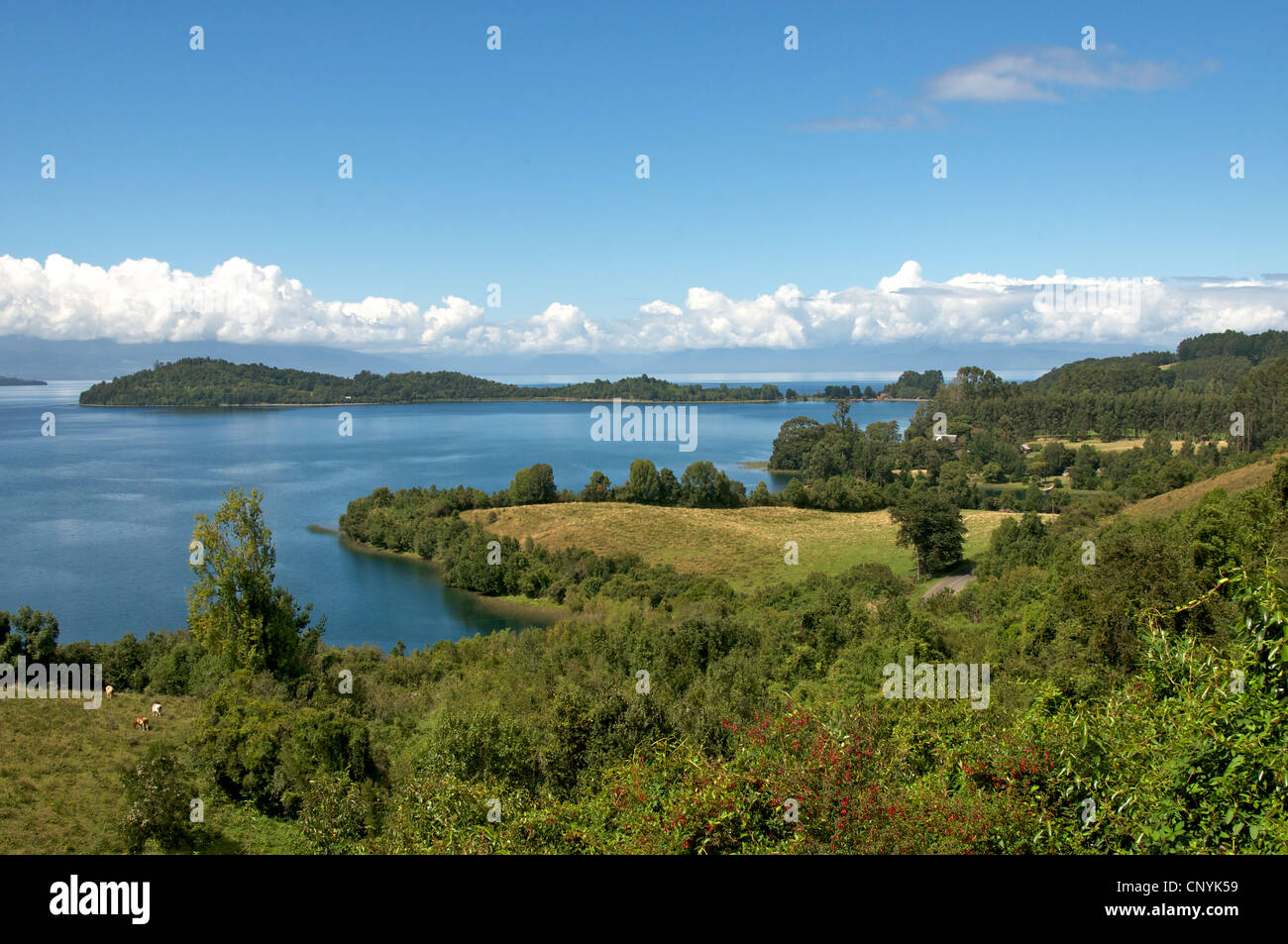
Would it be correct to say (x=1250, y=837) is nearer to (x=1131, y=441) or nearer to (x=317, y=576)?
(x=317, y=576)

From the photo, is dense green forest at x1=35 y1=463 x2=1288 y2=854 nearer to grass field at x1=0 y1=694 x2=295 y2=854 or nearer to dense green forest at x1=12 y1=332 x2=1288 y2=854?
dense green forest at x1=12 y1=332 x2=1288 y2=854

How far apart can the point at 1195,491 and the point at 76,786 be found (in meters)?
44.9

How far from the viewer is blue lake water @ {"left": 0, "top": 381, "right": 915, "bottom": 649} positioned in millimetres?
43531

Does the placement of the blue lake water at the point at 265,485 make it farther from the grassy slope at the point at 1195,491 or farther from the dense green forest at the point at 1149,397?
the grassy slope at the point at 1195,491

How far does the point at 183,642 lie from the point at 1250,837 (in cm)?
2911

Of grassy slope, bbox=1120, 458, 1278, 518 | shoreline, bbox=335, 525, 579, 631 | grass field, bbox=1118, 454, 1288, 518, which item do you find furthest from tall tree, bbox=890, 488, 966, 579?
shoreline, bbox=335, 525, 579, 631

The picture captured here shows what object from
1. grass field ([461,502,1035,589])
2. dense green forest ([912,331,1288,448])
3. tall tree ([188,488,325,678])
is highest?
dense green forest ([912,331,1288,448])

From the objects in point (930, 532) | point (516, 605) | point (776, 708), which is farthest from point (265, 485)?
point (776, 708)

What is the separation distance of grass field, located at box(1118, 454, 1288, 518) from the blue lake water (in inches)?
1217

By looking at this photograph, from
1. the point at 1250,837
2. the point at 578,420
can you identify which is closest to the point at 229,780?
the point at 1250,837

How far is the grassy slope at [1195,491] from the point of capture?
35.3 metres

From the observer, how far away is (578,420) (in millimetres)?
160375

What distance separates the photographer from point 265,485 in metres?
78.9

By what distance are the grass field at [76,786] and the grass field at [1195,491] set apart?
119 feet
